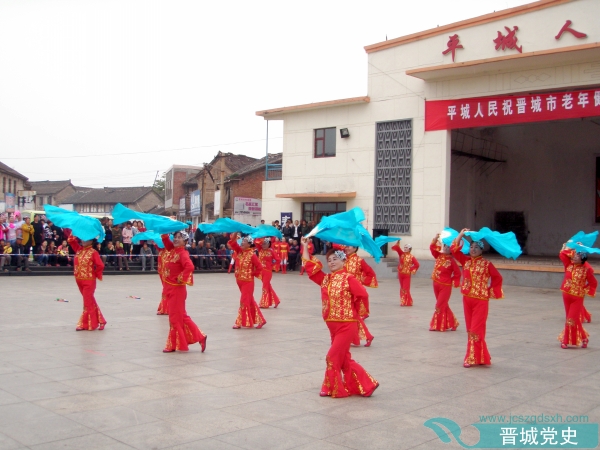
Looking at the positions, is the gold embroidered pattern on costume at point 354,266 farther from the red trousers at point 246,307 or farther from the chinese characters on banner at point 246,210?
the chinese characters on banner at point 246,210

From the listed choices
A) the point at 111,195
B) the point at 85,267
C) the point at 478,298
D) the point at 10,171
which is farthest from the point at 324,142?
the point at 111,195

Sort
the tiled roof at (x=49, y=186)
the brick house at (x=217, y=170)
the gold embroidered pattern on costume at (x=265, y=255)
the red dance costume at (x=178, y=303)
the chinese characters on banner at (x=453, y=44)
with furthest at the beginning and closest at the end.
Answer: the tiled roof at (x=49, y=186) < the brick house at (x=217, y=170) < the chinese characters on banner at (x=453, y=44) < the gold embroidered pattern on costume at (x=265, y=255) < the red dance costume at (x=178, y=303)

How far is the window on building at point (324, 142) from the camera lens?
2484cm

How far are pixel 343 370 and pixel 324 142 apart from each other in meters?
19.3

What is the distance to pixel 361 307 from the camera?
6.24 m

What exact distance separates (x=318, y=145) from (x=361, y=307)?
1940 centimetres

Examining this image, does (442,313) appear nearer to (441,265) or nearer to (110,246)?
(441,265)

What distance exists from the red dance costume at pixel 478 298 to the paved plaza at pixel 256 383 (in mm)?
241

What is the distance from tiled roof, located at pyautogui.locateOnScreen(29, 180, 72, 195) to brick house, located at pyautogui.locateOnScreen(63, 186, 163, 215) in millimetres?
1962

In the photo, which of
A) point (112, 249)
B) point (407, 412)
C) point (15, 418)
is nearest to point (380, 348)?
point (407, 412)

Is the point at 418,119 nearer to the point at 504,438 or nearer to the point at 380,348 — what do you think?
the point at 380,348

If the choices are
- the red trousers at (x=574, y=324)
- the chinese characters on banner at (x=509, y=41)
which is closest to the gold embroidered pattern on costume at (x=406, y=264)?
the red trousers at (x=574, y=324)

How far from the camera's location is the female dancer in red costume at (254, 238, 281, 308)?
12844 millimetres

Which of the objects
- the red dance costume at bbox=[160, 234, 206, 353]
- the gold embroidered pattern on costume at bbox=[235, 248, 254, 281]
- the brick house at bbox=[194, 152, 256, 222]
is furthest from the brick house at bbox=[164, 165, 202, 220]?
the red dance costume at bbox=[160, 234, 206, 353]
